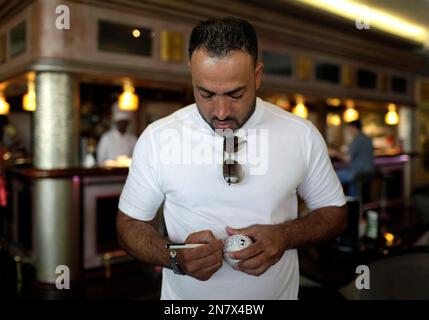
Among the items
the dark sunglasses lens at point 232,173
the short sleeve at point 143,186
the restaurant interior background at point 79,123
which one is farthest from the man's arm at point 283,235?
the restaurant interior background at point 79,123

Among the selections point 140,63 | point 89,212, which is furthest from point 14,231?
point 140,63

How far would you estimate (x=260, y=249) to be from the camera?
92 centimetres

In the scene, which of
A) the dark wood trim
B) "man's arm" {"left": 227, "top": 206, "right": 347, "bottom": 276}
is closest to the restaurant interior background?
the dark wood trim

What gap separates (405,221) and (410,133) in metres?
2.70

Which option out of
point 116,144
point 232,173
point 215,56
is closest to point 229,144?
point 232,173

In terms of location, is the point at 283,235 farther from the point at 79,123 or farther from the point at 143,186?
the point at 79,123

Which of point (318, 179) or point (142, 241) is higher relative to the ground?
point (318, 179)

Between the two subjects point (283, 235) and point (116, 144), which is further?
point (116, 144)

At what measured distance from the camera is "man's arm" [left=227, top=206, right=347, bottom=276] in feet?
3.00

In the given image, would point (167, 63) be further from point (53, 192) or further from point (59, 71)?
point (53, 192)

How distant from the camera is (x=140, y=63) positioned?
12.3 feet

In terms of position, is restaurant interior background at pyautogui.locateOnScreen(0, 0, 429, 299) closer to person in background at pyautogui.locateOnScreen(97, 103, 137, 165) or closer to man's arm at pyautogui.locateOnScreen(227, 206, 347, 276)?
person in background at pyautogui.locateOnScreen(97, 103, 137, 165)

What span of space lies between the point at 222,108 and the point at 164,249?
401 mm

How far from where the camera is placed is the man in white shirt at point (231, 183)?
96 centimetres
